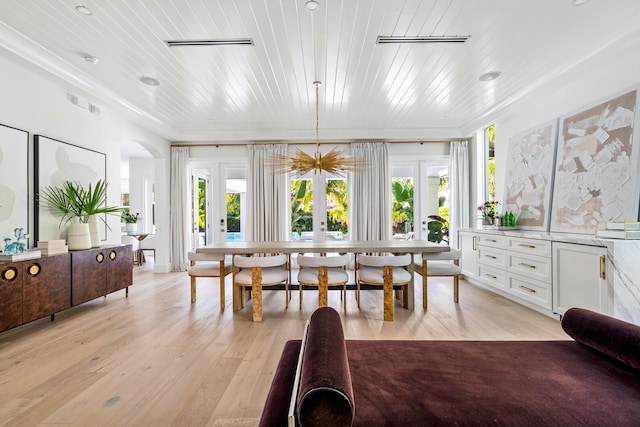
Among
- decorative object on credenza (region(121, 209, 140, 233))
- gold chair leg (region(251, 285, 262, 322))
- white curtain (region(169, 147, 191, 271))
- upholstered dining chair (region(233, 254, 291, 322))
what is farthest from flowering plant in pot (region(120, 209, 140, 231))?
gold chair leg (region(251, 285, 262, 322))

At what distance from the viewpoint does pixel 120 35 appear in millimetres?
2555

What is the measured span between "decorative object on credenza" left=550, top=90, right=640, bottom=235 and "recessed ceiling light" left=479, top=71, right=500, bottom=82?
0.96 m

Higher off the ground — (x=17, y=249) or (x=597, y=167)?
(x=597, y=167)

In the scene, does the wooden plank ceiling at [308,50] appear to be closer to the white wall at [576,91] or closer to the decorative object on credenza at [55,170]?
→ the white wall at [576,91]

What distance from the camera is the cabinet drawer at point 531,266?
3096 millimetres

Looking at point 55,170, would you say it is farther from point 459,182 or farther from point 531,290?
point 459,182

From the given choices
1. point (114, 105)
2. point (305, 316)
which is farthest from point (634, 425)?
point (114, 105)

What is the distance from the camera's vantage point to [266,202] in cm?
566

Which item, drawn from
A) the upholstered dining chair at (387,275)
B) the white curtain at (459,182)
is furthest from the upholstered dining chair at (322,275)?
the white curtain at (459,182)

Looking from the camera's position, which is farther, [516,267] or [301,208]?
[301,208]

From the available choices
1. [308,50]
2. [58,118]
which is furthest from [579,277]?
[58,118]

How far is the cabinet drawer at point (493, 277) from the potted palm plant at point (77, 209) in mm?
4932

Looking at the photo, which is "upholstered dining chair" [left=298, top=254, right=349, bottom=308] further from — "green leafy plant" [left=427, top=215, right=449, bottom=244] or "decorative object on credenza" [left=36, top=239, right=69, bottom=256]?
"green leafy plant" [left=427, top=215, right=449, bottom=244]

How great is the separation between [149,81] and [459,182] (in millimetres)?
5175
